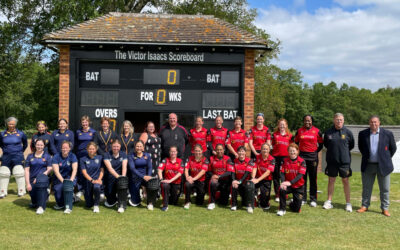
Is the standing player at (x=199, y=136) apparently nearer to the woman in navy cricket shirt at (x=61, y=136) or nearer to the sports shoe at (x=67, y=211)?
the woman in navy cricket shirt at (x=61, y=136)

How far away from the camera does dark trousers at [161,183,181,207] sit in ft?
22.5

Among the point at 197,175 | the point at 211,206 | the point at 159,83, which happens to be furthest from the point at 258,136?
the point at 159,83

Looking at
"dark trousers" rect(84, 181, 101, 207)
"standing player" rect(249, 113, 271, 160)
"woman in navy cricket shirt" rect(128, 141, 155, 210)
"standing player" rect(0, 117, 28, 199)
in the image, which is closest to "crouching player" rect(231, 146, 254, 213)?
"standing player" rect(249, 113, 271, 160)

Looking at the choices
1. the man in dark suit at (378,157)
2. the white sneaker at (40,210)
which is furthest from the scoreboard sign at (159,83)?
the man in dark suit at (378,157)

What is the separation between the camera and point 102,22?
10.1 m

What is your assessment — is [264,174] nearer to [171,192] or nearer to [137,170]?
[171,192]

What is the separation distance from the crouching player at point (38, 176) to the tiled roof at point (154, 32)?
123 inches

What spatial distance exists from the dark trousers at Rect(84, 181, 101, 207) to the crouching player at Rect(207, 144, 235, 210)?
81.3 inches

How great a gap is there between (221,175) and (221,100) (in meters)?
2.60

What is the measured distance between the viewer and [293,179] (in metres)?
6.74

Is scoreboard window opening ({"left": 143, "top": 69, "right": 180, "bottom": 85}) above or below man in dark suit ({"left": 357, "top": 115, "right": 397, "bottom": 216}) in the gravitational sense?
above

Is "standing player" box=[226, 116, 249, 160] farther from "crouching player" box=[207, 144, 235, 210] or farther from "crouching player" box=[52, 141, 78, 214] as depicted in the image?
"crouching player" box=[52, 141, 78, 214]

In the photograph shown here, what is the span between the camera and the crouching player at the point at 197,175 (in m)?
→ 7.05

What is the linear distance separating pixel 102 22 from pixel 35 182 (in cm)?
522
